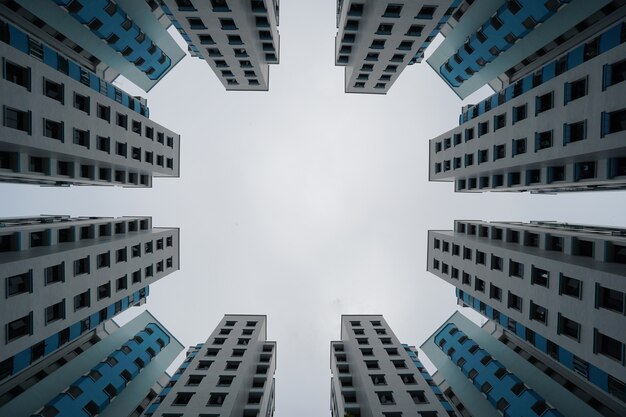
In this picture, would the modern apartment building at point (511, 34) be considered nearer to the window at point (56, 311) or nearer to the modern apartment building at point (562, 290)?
the modern apartment building at point (562, 290)

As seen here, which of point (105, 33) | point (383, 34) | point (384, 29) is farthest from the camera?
point (383, 34)

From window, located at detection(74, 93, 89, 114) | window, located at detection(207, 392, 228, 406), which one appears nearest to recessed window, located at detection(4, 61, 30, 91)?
window, located at detection(74, 93, 89, 114)

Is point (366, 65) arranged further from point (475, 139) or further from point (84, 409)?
point (84, 409)

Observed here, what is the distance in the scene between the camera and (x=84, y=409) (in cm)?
3256

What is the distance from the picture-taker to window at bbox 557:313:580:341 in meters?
23.5

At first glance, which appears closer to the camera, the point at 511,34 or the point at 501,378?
the point at 511,34

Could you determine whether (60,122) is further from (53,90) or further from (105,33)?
(105,33)

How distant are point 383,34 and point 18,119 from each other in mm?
38193

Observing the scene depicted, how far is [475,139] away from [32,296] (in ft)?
144

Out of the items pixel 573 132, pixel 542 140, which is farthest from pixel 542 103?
pixel 573 132

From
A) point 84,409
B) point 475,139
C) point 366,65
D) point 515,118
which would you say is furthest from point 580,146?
point 84,409

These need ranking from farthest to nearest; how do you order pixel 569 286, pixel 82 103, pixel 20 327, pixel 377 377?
1. pixel 377 377
2. pixel 82 103
3. pixel 569 286
4. pixel 20 327

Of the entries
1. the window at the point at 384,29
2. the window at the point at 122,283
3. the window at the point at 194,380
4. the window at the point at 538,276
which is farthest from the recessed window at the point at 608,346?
the window at the point at 122,283

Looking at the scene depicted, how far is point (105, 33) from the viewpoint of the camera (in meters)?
37.5
